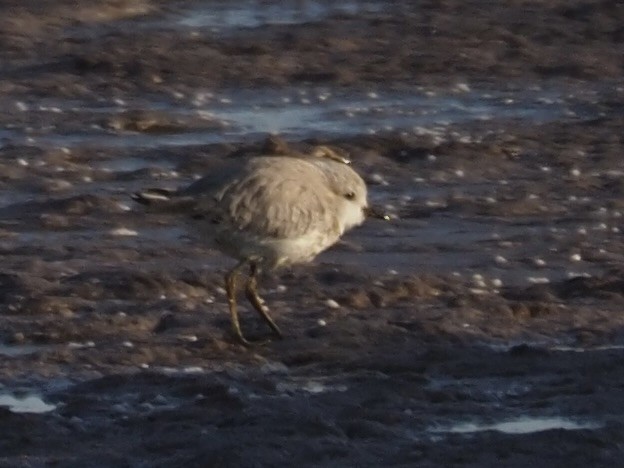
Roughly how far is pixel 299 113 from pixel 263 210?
5765 millimetres

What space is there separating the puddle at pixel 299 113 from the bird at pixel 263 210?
444 centimetres

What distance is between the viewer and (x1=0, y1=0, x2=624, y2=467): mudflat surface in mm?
7762

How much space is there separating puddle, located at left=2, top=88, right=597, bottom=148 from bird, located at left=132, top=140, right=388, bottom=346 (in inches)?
175

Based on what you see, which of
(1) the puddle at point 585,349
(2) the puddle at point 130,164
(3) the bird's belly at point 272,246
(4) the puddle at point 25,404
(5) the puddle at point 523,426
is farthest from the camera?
(2) the puddle at point 130,164

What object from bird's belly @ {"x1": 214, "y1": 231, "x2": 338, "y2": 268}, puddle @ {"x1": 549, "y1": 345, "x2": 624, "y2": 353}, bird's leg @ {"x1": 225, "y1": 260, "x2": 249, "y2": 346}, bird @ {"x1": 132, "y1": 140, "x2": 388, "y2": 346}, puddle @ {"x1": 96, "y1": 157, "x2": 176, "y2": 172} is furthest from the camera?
puddle @ {"x1": 96, "y1": 157, "x2": 176, "y2": 172}

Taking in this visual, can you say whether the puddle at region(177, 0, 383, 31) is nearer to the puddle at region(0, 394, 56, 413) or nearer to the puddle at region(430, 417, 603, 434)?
the puddle at region(0, 394, 56, 413)

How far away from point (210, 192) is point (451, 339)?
137 cm

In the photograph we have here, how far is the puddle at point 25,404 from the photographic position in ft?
26.5

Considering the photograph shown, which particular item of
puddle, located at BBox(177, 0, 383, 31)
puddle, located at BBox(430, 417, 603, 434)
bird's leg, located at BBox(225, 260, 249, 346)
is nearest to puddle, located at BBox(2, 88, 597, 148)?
puddle, located at BBox(177, 0, 383, 31)

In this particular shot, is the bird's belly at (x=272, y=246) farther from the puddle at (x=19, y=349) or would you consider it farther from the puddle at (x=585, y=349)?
the puddle at (x=585, y=349)

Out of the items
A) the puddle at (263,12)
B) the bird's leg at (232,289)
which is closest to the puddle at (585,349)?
the bird's leg at (232,289)

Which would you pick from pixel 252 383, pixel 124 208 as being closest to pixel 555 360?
pixel 252 383

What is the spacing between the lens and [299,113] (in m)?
14.8

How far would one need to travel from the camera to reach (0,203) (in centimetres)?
1214
